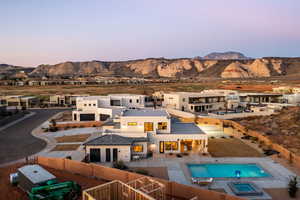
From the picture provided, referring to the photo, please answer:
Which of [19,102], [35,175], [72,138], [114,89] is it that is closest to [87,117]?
[72,138]

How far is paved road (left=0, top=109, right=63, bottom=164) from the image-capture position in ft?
73.2

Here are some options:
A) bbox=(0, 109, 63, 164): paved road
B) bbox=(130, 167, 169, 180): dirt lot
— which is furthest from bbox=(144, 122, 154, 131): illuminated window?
bbox=(0, 109, 63, 164): paved road

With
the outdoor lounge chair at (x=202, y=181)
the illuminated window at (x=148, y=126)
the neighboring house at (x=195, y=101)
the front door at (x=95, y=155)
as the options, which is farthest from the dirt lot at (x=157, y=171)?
the neighboring house at (x=195, y=101)

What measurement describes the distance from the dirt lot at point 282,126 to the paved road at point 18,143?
28.2m

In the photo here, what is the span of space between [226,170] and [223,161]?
1.66 meters

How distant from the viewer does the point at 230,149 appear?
2464 cm

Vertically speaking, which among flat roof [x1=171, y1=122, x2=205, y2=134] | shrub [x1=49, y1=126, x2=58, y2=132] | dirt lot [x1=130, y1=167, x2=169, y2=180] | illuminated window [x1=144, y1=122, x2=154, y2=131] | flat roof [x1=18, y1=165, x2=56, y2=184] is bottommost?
dirt lot [x1=130, y1=167, x2=169, y2=180]

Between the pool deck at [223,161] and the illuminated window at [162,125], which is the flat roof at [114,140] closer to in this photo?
the pool deck at [223,161]

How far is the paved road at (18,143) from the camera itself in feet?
73.2

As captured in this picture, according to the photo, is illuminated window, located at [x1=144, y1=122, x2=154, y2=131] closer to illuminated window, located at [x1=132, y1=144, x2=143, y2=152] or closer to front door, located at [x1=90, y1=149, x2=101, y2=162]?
illuminated window, located at [x1=132, y1=144, x2=143, y2=152]

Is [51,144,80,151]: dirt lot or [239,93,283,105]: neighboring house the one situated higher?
[239,93,283,105]: neighboring house

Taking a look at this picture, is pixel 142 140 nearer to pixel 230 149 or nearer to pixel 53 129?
pixel 230 149

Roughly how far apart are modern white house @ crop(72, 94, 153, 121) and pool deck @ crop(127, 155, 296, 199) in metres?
19.1

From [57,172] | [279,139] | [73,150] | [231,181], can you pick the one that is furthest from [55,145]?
[279,139]
